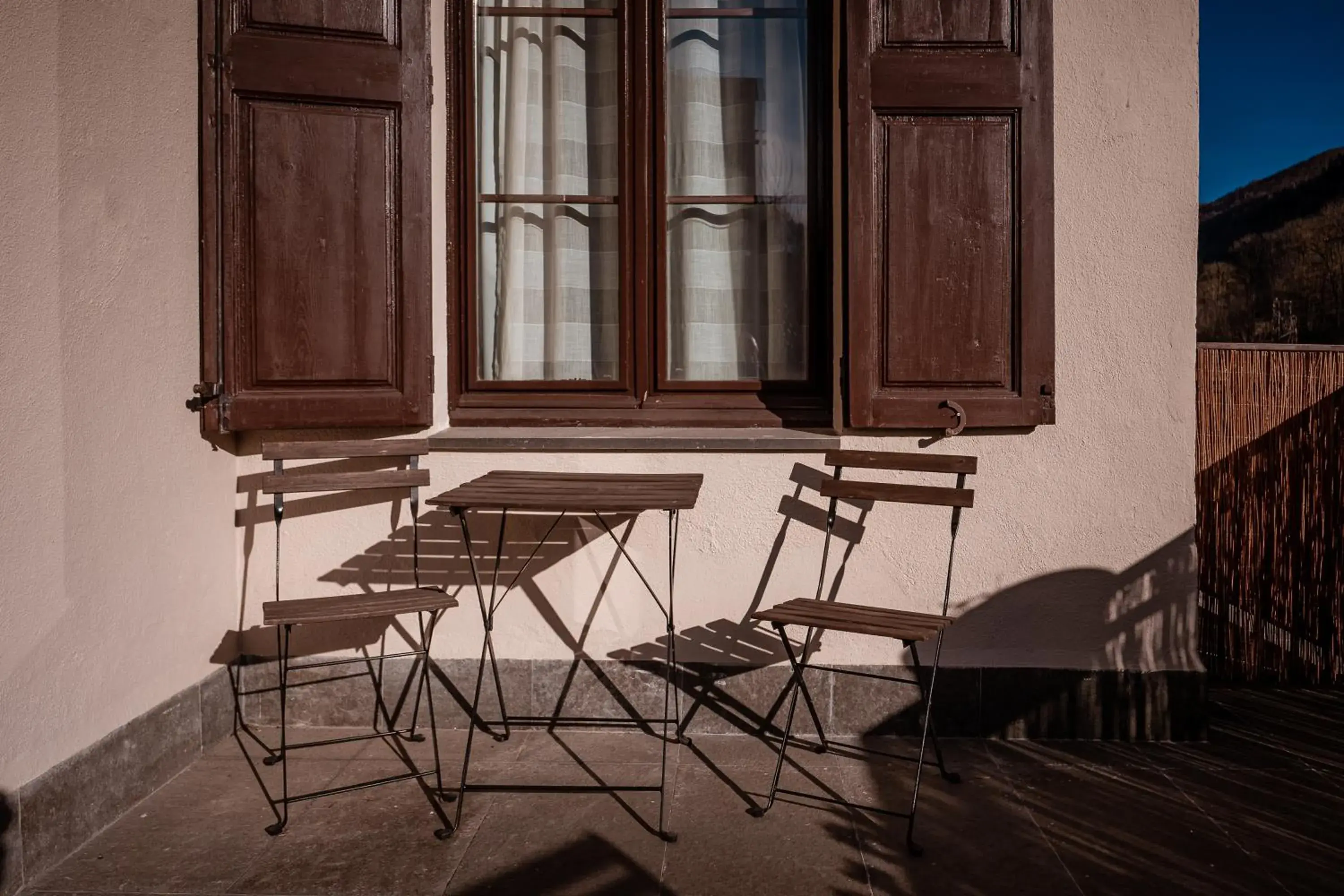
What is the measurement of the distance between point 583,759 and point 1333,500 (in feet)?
10.2

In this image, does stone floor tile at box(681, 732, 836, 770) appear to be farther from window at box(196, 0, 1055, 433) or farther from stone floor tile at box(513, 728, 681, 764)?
window at box(196, 0, 1055, 433)

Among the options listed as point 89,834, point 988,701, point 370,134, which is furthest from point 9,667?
point 988,701

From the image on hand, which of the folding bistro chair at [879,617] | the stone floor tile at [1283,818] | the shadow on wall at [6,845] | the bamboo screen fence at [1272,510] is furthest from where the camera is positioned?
the bamboo screen fence at [1272,510]

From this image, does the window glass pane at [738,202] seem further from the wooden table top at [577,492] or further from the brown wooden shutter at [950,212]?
the wooden table top at [577,492]

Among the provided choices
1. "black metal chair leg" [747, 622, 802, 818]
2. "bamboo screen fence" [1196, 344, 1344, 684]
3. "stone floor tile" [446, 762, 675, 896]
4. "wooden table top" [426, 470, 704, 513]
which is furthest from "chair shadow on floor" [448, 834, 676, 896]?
"bamboo screen fence" [1196, 344, 1344, 684]

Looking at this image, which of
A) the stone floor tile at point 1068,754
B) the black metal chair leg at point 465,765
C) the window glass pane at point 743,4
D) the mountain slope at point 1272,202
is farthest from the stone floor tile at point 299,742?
the mountain slope at point 1272,202

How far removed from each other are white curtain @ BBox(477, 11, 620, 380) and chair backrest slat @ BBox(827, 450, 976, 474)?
3.05 ft

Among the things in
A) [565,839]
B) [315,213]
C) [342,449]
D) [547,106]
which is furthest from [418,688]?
[547,106]

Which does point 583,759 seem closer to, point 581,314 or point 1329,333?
point 581,314

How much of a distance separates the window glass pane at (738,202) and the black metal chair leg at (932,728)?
3.64 feet

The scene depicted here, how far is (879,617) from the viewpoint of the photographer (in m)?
2.91

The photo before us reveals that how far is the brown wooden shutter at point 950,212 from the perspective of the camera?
3311mm

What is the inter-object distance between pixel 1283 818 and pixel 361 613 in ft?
8.78

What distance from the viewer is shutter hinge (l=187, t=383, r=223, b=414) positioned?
317cm
